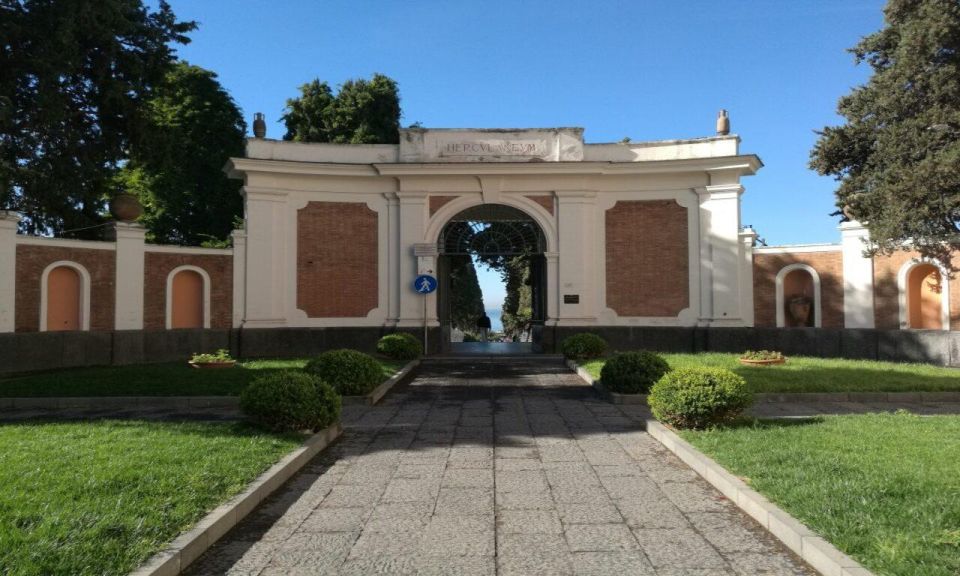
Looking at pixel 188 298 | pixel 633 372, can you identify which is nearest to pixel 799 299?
pixel 633 372

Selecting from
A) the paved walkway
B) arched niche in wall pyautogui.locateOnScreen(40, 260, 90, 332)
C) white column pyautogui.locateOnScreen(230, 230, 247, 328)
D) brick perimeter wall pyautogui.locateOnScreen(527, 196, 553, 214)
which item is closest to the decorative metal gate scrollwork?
brick perimeter wall pyautogui.locateOnScreen(527, 196, 553, 214)

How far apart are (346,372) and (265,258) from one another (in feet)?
33.3

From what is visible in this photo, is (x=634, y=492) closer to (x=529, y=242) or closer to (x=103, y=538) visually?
(x=103, y=538)

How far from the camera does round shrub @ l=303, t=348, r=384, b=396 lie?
11.0m

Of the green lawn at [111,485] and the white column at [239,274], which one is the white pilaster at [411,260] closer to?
the white column at [239,274]

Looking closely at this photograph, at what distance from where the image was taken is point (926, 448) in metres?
6.63

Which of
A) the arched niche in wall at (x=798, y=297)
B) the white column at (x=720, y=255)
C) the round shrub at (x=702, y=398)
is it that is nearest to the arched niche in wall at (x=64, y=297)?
the round shrub at (x=702, y=398)

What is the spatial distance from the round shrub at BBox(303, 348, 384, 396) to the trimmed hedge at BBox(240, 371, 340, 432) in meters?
2.80

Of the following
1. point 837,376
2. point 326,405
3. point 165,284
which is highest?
point 165,284

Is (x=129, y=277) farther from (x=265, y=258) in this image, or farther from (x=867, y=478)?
(x=867, y=478)

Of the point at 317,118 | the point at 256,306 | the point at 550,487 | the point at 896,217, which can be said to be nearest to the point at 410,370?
the point at 256,306

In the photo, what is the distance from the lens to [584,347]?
17062mm

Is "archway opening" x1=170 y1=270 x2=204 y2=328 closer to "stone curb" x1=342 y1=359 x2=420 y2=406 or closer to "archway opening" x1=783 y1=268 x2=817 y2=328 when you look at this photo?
"stone curb" x1=342 y1=359 x2=420 y2=406

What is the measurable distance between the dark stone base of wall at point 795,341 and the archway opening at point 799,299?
0.54 metres
